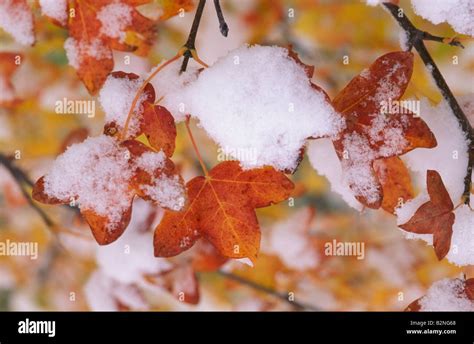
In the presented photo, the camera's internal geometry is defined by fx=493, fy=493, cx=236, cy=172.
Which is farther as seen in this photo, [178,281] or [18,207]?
[18,207]

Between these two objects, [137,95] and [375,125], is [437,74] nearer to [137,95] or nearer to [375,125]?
[375,125]

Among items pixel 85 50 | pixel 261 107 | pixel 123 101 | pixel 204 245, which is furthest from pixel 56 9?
pixel 204 245

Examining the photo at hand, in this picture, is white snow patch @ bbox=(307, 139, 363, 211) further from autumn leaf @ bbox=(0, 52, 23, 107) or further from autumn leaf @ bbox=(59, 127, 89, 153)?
autumn leaf @ bbox=(0, 52, 23, 107)

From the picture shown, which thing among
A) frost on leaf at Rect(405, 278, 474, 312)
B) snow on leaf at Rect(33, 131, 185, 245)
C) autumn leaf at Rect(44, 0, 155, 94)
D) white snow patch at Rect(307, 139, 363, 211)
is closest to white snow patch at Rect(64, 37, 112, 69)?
autumn leaf at Rect(44, 0, 155, 94)

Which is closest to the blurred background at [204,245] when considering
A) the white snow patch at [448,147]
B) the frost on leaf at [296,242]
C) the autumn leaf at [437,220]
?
the frost on leaf at [296,242]
